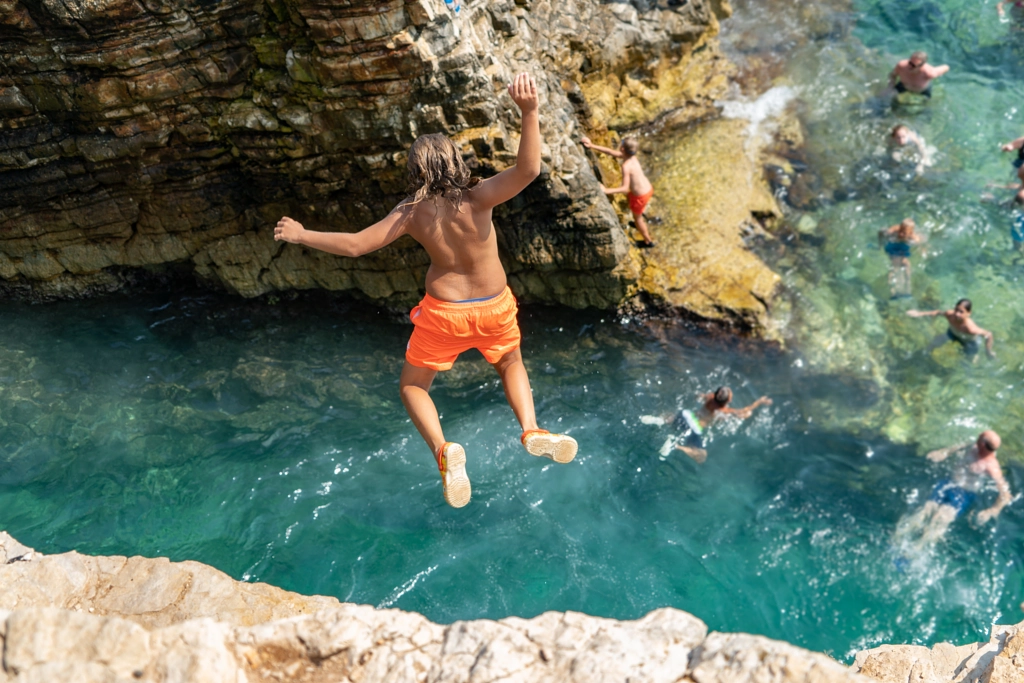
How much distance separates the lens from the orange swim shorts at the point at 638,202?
9195 millimetres

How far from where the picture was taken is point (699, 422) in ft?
28.4

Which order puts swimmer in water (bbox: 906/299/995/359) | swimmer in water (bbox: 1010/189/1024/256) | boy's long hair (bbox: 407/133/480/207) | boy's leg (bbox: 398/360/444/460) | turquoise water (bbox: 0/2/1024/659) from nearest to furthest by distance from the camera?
boy's long hair (bbox: 407/133/480/207) → boy's leg (bbox: 398/360/444/460) → turquoise water (bbox: 0/2/1024/659) → swimmer in water (bbox: 906/299/995/359) → swimmer in water (bbox: 1010/189/1024/256)

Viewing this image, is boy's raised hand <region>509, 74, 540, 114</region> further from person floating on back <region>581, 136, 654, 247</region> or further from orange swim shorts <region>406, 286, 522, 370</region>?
person floating on back <region>581, 136, 654, 247</region>

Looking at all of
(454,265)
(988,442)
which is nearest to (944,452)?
(988,442)

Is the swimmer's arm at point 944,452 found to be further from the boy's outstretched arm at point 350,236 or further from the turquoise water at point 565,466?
the boy's outstretched arm at point 350,236

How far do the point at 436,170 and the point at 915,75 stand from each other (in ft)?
32.5

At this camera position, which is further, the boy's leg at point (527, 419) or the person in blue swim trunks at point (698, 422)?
the person in blue swim trunks at point (698, 422)

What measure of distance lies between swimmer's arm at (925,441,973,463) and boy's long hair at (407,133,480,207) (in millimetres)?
6902

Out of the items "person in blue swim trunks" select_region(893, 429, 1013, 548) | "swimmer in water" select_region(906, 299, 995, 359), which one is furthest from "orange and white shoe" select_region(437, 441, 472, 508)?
"swimmer in water" select_region(906, 299, 995, 359)

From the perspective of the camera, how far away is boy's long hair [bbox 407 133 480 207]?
14.9ft

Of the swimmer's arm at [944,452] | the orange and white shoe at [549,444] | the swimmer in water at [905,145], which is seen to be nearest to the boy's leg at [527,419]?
the orange and white shoe at [549,444]

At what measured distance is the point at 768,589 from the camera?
25.0ft

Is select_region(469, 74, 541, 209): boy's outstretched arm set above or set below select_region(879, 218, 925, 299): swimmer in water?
above

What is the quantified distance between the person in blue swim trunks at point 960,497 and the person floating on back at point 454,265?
531cm
